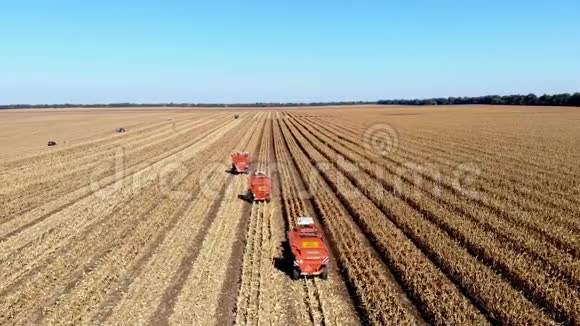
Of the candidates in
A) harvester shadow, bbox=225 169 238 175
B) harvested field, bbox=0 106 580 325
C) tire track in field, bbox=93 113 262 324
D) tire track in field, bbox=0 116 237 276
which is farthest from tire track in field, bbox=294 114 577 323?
harvester shadow, bbox=225 169 238 175

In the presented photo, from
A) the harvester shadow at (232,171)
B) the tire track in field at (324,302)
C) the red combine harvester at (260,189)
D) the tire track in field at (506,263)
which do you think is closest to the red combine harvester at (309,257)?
the tire track in field at (324,302)

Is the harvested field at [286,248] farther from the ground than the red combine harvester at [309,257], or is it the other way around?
the red combine harvester at [309,257]

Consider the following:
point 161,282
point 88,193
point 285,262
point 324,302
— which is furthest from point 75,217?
point 324,302

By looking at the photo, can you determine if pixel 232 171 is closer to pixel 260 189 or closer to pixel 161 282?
pixel 260 189

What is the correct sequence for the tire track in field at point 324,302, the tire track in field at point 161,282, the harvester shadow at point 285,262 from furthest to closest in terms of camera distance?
the harvester shadow at point 285,262
the tire track in field at point 161,282
the tire track in field at point 324,302

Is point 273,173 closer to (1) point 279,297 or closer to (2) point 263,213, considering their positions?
(2) point 263,213

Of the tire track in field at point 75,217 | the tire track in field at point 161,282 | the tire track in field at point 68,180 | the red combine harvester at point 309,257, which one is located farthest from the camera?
the tire track in field at point 68,180

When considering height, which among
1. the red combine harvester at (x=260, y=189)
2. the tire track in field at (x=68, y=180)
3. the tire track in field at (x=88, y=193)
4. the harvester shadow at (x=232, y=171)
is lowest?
the tire track in field at (x=68, y=180)

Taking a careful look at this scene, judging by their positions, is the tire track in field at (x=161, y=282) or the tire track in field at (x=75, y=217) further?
the tire track in field at (x=75, y=217)

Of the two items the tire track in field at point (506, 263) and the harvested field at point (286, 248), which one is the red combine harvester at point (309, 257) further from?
the tire track in field at point (506, 263)
